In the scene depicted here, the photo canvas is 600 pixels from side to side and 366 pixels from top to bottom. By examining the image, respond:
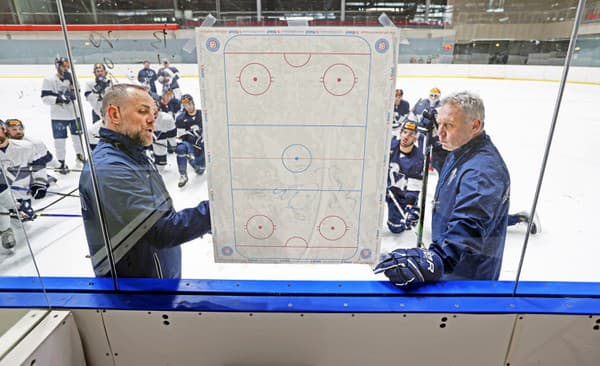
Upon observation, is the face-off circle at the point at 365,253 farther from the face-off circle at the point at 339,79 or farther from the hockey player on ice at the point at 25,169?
the hockey player on ice at the point at 25,169

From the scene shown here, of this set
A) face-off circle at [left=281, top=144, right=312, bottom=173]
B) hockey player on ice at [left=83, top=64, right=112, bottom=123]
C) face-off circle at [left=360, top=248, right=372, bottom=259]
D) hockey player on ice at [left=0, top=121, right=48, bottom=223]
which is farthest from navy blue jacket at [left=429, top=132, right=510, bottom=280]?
hockey player on ice at [left=0, top=121, right=48, bottom=223]

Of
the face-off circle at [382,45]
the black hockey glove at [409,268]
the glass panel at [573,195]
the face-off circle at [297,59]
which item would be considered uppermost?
the face-off circle at [382,45]

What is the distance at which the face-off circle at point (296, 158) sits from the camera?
0.83 meters

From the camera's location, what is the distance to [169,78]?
1.05 meters

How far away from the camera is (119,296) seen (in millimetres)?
919

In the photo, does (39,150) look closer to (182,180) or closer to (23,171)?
(23,171)

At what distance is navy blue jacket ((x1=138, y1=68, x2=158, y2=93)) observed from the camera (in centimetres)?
101

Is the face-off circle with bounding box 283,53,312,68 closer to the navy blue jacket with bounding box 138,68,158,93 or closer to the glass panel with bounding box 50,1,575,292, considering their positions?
the glass panel with bounding box 50,1,575,292

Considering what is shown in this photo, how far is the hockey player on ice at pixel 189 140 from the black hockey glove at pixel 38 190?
1820mm

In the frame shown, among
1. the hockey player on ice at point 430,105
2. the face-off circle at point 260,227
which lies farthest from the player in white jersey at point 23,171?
the hockey player on ice at point 430,105

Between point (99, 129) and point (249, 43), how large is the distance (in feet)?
1.67

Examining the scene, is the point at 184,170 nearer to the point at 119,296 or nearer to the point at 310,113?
the point at 119,296

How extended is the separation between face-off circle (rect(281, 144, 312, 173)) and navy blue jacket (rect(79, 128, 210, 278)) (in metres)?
0.27

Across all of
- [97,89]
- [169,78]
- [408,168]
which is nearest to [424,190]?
[408,168]
